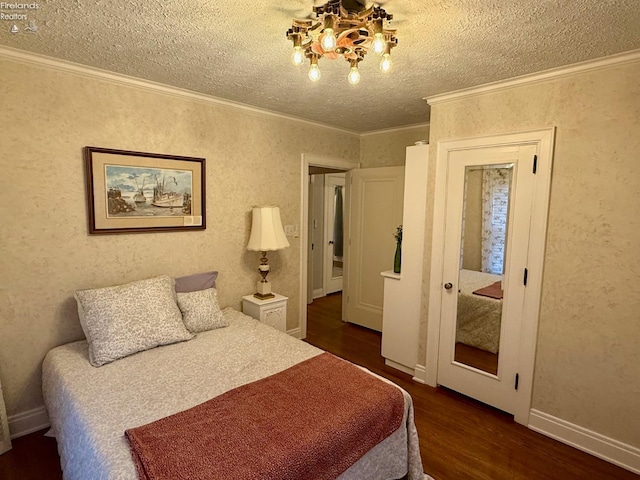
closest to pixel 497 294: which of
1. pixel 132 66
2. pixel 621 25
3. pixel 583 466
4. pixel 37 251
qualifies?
pixel 583 466

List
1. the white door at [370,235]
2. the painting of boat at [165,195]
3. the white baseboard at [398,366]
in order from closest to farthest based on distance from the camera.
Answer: the painting of boat at [165,195] → the white baseboard at [398,366] → the white door at [370,235]

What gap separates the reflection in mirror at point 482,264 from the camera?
100 inches

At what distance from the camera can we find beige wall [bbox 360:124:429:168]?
12.6ft

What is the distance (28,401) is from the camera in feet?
7.40

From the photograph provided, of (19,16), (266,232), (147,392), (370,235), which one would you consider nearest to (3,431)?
(147,392)

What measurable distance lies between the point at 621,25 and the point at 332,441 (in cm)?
235

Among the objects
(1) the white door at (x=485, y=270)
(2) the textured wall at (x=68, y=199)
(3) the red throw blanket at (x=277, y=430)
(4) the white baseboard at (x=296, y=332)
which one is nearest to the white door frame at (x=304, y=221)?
(4) the white baseboard at (x=296, y=332)

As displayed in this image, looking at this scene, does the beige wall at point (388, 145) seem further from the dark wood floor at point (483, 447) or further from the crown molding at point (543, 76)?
the dark wood floor at point (483, 447)

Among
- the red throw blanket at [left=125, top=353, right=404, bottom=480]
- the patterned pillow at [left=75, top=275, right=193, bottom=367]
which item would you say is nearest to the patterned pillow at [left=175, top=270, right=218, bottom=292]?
the patterned pillow at [left=75, top=275, right=193, bottom=367]

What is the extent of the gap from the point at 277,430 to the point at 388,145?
134 inches

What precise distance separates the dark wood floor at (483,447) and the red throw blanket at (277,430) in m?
0.70

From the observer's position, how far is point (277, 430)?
1.45m

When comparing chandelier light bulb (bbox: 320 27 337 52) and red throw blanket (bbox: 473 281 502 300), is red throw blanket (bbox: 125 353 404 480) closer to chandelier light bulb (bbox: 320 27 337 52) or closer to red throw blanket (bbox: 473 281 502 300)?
red throw blanket (bbox: 473 281 502 300)

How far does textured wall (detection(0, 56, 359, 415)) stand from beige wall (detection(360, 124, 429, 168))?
5.60 ft
